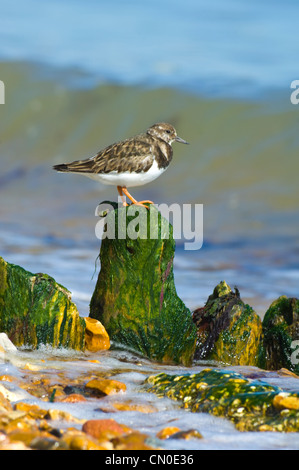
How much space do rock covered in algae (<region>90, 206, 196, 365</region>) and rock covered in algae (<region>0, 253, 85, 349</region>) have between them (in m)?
0.35

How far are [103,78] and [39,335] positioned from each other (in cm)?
1375

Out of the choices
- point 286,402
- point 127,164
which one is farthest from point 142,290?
point 286,402

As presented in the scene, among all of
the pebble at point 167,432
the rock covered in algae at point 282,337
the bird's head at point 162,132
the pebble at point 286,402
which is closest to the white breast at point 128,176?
the bird's head at point 162,132

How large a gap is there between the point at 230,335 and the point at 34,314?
1.47 m

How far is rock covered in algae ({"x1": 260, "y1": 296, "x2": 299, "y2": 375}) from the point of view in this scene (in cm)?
547

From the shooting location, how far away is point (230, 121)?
591 inches

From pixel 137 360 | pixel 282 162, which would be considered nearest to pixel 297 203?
pixel 282 162

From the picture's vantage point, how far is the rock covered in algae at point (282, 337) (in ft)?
17.9

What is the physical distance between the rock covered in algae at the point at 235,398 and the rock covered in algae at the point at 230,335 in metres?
1.02

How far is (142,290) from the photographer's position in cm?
545

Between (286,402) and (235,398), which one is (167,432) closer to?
(235,398)

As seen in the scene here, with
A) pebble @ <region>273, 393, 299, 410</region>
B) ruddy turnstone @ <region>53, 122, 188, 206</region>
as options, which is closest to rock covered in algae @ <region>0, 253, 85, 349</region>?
ruddy turnstone @ <region>53, 122, 188, 206</region>
